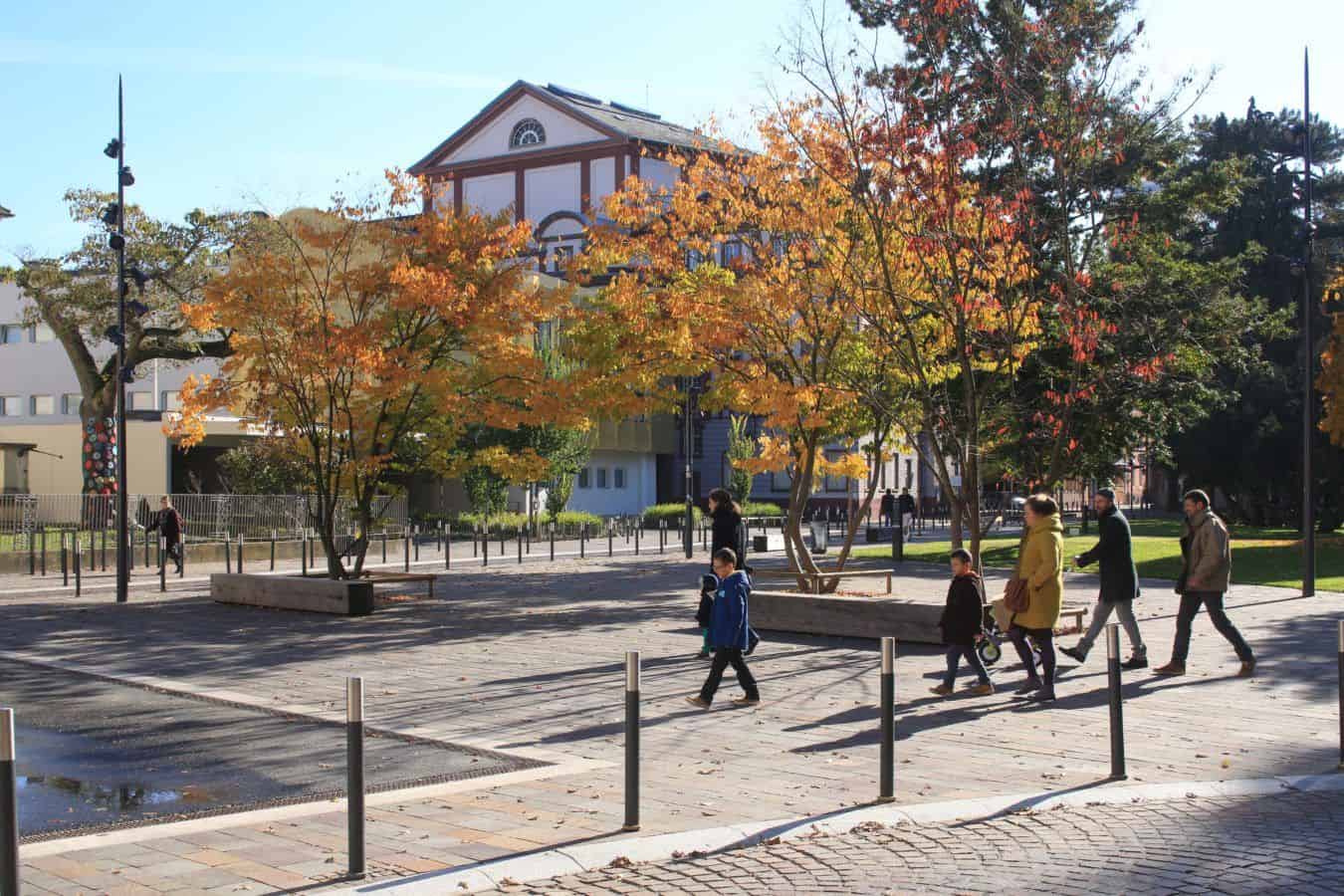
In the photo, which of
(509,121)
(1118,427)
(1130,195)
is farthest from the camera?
(509,121)

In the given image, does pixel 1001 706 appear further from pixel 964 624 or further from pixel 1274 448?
pixel 1274 448

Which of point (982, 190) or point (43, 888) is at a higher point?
point (982, 190)

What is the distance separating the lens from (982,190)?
21.8m

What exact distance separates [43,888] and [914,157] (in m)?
13.6

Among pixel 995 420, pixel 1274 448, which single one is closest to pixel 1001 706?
pixel 995 420

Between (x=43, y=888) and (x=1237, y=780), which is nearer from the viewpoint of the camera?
(x=43, y=888)

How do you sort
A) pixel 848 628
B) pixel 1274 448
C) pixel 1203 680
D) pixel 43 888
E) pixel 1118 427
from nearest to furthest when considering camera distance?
pixel 43 888 → pixel 1203 680 → pixel 848 628 → pixel 1118 427 → pixel 1274 448

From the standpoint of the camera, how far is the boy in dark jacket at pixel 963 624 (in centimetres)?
1222

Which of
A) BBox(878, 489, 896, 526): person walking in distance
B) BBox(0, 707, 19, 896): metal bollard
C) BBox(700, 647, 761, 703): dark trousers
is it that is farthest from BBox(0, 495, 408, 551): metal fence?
BBox(0, 707, 19, 896): metal bollard

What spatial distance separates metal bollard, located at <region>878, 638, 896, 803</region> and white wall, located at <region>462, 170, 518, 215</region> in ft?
222

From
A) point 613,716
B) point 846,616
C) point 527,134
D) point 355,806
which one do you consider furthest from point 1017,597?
point 527,134

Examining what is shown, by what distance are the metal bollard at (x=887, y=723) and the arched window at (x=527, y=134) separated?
6757 centimetres

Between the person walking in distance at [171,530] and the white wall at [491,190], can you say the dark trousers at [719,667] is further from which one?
the white wall at [491,190]

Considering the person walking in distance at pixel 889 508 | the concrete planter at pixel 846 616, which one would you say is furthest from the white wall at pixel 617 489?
the concrete planter at pixel 846 616
